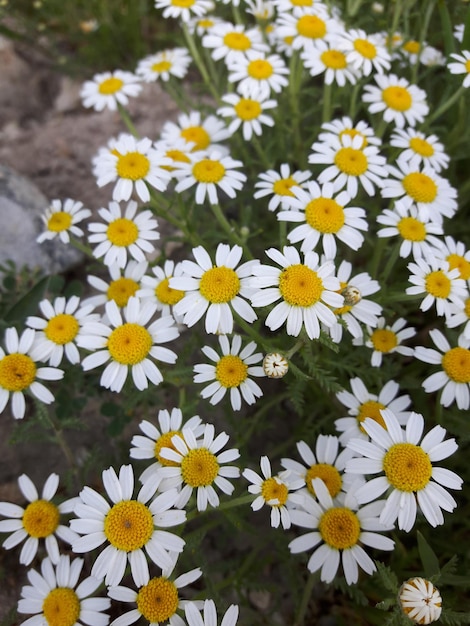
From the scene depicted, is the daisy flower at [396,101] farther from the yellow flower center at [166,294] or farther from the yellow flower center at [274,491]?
the yellow flower center at [274,491]

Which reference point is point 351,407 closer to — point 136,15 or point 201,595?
point 201,595

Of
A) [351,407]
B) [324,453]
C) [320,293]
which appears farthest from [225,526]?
[320,293]

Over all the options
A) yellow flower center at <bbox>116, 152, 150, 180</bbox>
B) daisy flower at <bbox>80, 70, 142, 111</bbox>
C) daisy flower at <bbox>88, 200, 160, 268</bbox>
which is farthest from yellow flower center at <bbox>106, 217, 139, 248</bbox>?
daisy flower at <bbox>80, 70, 142, 111</bbox>

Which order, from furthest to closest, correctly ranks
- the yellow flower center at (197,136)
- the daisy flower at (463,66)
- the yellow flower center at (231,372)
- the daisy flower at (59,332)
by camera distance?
the yellow flower center at (197,136), the daisy flower at (463,66), the daisy flower at (59,332), the yellow flower center at (231,372)

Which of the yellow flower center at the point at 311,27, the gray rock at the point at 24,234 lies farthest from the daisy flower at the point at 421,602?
the yellow flower center at the point at 311,27

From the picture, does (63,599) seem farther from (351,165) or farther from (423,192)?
(423,192)

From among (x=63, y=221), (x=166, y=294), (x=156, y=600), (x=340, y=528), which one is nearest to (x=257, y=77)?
(x=63, y=221)
